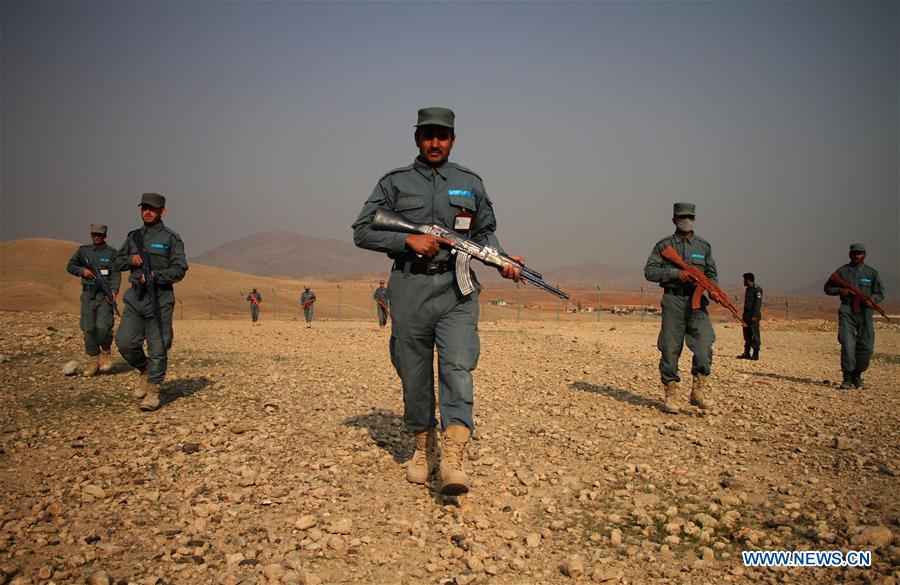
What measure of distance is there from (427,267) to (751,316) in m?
12.5

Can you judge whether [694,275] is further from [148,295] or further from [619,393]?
[148,295]

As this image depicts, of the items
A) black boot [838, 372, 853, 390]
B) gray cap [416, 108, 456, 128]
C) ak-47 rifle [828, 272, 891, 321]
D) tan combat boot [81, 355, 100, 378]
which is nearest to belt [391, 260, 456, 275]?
gray cap [416, 108, 456, 128]

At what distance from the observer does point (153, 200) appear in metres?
7.21

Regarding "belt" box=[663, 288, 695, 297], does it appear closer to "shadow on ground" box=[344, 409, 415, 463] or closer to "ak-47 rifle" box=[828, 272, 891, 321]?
"shadow on ground" box=[344, 409, 415, 463]

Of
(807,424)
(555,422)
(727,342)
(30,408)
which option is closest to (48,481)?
(30,408)

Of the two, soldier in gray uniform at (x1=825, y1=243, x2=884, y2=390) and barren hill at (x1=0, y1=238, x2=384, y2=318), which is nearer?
soldier in gray uniform at (x1=825, y1=243, x2=884, y2=390)

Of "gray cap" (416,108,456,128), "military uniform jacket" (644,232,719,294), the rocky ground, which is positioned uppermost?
"gray cap" (416,108,456,128)

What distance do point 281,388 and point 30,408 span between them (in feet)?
8.84

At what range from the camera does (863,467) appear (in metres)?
5.11

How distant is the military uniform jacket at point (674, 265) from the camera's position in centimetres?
769

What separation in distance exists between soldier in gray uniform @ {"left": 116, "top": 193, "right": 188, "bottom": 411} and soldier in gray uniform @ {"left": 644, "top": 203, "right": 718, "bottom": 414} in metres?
5.44

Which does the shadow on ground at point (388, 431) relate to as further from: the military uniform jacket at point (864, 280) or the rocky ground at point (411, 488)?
the military uniform jacket at point (864, 280)

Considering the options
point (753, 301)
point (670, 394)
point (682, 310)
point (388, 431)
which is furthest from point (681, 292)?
point (753, 301)

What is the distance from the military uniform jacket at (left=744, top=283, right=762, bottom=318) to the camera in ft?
48.6
